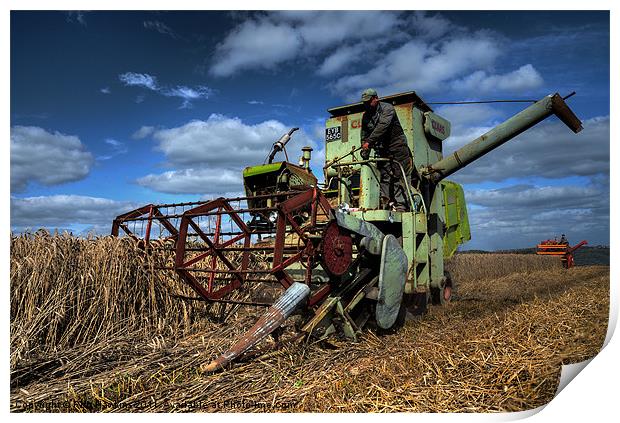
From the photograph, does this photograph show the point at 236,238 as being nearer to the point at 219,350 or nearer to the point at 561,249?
the point at 219,350

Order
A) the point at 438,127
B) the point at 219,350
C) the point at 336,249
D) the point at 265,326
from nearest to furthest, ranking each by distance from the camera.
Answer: the point at 265,326 → the point at 219,350 → the point at 336,249 → the point at 438,127

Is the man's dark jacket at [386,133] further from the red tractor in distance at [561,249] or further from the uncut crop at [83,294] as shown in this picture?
the red tractor in distance at [561,249]

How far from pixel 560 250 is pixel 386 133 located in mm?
17175

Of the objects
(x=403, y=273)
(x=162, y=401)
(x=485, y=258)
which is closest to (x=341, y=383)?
(x=162, y=401)

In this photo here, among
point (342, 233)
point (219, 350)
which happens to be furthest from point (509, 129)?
point (219, 350)

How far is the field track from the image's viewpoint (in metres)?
3.67

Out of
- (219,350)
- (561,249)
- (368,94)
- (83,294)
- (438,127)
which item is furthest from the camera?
(561,249)

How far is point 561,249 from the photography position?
20.5 m

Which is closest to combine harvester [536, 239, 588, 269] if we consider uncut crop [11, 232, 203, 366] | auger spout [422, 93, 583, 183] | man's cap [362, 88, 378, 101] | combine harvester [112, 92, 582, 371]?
combine harvester [112, 92, 582, 371]

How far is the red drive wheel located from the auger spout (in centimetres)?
262

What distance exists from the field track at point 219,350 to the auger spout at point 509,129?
2.21 meters

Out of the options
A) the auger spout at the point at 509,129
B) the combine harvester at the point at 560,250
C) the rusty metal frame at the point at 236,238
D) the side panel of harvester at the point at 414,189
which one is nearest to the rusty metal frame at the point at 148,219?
the rusty metal frame at the point at 236,238

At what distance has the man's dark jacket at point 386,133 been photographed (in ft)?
21.2

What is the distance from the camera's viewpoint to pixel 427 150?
795cm
